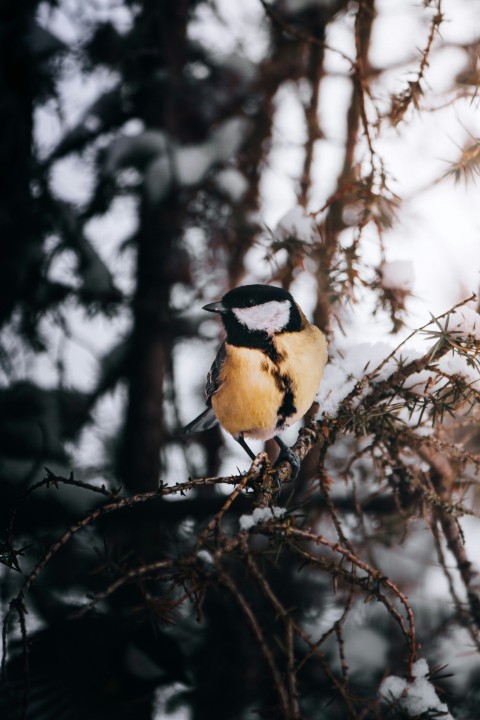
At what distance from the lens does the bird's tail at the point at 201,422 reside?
791 mm

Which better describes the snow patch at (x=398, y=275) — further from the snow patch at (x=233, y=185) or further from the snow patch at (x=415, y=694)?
the snow patch at (x=233, y=185)

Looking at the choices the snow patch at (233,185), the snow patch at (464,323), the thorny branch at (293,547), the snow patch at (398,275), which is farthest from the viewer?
the snow patch at (233,185)

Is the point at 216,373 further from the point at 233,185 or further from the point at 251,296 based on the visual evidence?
the point at 233,185

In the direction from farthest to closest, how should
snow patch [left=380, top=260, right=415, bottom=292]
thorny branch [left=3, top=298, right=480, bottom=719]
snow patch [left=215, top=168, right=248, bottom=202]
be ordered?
snow patch [left=215, top=168, right=248, bottom=202], snow patch [left=380, top=260, right=415, bottom=292], thorny branch [left=3, top=298, right=480, bottom=719]

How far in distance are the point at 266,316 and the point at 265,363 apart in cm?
6

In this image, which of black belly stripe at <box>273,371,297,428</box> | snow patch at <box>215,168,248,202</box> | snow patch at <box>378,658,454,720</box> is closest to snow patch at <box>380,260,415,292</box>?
black belly stripe at <box>273,371,297,428</box>

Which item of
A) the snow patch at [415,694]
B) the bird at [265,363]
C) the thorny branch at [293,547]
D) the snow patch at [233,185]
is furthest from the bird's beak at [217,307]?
the snow patch at [233,185]

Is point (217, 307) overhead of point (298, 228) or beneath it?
beneath

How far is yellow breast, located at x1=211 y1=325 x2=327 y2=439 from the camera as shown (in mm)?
646

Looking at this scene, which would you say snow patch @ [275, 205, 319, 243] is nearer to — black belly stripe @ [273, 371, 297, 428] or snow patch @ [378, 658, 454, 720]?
black belly stripe @ [273, 371, 297, 428]

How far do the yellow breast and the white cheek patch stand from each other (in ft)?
0.05

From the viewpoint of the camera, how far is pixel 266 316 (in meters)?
0.67

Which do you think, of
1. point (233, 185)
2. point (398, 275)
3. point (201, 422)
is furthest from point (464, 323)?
point (233, 185)

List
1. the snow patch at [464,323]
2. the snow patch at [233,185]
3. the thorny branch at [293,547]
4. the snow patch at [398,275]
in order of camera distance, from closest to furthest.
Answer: the thorny branch at [293,547] < the snow patch at [464,323] < the snow patch at [398,275] < the snow patch at [233,185]
